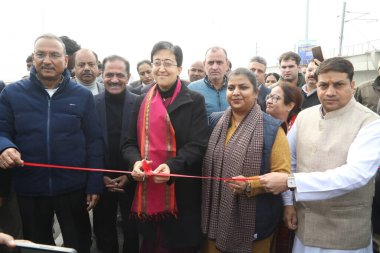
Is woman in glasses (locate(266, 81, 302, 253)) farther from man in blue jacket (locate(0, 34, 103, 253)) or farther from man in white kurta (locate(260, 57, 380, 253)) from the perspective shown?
man in blue jacket (locate(0, 34, 103, 253))

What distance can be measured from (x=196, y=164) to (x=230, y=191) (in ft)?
1.43

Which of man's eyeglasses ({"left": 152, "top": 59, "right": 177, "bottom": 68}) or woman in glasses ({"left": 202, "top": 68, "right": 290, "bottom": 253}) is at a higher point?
man's eyeglasses ({"left": 152, "top": 59, "right": 177, "bottom": 68})

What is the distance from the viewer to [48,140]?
8.70 feet

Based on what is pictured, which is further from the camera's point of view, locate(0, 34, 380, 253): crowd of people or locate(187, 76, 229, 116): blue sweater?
locate(187, 76, 229, 116): blue sweater

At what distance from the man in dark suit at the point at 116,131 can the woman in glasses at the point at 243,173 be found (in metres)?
1.05

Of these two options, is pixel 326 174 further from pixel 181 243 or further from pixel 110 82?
pixel 110 82

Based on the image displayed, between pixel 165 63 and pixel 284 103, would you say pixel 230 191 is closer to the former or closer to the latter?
pixel 165 63

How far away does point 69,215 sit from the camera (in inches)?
112

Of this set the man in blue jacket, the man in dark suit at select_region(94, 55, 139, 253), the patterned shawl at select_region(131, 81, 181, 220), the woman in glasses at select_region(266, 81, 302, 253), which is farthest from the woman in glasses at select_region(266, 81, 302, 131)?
the man in blue jacket

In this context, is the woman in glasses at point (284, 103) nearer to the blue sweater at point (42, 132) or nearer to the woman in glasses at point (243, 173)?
the woman in glasses at point (243, 173)

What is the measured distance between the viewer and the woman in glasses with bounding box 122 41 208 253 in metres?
2.55

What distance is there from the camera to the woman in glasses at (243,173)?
7.74 feet

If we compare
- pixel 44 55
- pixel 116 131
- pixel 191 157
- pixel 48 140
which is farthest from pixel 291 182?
pixel 44 55

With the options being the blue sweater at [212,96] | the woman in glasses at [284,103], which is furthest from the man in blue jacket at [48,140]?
the woman in glasses at [284,103]
